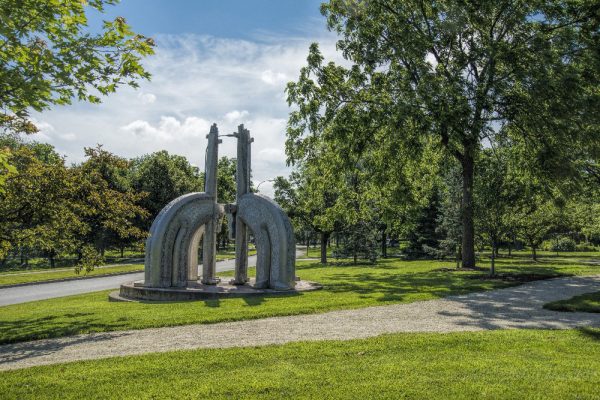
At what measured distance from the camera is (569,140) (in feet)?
66.6

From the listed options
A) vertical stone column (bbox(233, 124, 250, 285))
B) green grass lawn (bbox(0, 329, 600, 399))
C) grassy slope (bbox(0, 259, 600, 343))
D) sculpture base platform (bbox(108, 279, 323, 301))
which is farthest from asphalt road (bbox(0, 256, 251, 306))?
green grass lawn (bbox(0, 329, 600, 399))

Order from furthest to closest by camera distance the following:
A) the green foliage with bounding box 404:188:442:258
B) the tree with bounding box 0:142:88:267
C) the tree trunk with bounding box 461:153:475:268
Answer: the green foliage with bounding box 404:188:442:258 → the tree trunk with bounding box 461:153:475:268 → the tree with bounding box 0:142:88:267

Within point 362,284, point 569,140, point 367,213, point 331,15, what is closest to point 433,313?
point 362,284

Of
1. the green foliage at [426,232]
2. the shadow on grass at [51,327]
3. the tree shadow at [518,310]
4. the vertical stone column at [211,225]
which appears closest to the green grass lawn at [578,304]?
the tree shadow at [518,310]

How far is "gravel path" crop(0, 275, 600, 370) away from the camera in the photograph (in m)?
8.84

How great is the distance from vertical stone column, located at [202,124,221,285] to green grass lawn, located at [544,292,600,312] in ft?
37.3

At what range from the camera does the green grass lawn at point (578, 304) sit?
1280 cm

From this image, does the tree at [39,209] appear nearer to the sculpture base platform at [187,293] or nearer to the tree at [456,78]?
the sculpture base platform at [187,293]

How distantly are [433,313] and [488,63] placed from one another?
48.4ft

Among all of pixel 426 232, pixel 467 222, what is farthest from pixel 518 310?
pixel 426 232

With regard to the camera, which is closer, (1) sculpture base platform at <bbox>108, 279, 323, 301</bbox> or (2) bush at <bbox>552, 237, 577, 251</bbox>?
(1) sculpture base platform at <bbox>108, 279, 323, 301</bbox>

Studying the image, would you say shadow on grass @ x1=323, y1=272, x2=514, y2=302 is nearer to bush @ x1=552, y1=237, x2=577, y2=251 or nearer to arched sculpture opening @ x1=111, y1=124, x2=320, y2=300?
arched sculpture opening @ x1=111, y1=124, x2=320, y2=300

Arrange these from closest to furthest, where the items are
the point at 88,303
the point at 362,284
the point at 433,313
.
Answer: the point at 433,313
the point at 88,303
the point at 362,284

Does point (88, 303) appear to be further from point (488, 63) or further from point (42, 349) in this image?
point (488, 63)
